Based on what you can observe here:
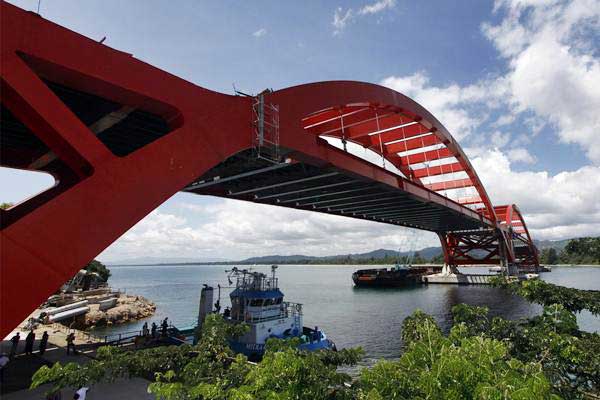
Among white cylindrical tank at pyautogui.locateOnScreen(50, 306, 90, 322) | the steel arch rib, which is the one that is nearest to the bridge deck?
the steel arch rib

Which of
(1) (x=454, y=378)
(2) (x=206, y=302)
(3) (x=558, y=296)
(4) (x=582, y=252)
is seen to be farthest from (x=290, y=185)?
(4) (x=582, y=252)

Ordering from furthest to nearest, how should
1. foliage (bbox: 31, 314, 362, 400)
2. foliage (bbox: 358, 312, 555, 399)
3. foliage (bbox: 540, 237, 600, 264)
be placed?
foliage (bbox: 540, 237, 600, 264) < foliage (bbox: 31, 314, 362, 400) < foliage (bbox: 358, 312, 555, 399)

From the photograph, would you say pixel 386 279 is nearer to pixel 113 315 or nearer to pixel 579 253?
pixel 113 315

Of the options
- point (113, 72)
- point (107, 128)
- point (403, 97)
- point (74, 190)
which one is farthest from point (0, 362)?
point (403, 97)

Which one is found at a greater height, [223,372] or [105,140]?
[105,140]

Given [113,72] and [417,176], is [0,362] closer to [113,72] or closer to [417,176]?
[113,72]

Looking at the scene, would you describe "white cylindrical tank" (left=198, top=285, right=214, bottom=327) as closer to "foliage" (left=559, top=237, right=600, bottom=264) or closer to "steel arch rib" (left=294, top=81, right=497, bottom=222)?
"steel arch rib" (left=294, top=81, right=497, bottom=222)

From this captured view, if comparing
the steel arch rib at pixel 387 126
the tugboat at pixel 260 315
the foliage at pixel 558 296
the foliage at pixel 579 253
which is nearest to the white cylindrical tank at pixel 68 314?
the tugboat at pixel 260 315

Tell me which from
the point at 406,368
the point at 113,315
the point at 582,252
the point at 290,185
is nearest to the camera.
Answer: the point at 406,368

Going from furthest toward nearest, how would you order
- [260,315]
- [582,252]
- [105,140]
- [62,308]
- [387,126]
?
[582,252], [62,308], [387,126], [260,315], [105,140]

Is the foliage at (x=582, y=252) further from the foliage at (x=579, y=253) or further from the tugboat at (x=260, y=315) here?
the tugboat at (x=260, y=315)

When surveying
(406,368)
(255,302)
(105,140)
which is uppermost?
(105,140)
